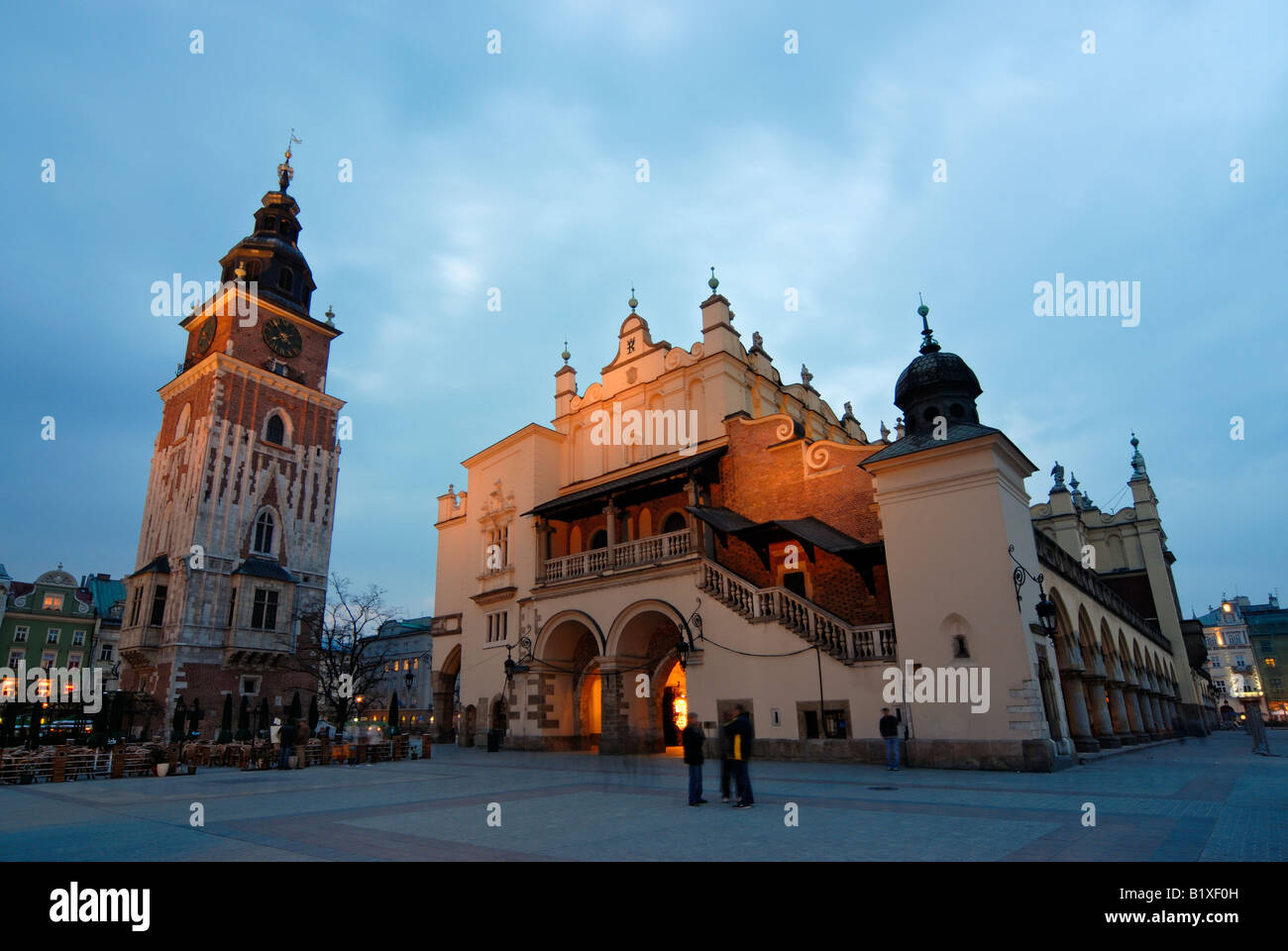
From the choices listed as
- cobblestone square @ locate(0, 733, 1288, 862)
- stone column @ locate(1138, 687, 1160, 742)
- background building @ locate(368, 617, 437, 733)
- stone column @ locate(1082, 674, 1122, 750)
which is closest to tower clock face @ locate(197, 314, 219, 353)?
cobblestone square @ locate(0, 733, 1288, 862)

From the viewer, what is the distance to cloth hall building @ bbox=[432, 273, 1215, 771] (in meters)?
16.8

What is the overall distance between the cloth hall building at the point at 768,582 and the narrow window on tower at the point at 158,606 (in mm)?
17522

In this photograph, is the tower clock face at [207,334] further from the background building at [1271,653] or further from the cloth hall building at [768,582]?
the background building at [1271,653]

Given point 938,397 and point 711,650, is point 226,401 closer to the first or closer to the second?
point 711,650

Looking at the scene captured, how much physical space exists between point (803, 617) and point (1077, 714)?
25.5 feet

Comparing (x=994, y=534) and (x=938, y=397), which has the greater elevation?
(x=938, y=397)

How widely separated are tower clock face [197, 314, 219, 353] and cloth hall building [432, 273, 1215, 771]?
2201 cm

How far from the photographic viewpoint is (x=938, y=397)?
21078mm

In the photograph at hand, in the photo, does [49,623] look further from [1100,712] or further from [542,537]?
[1100,712]

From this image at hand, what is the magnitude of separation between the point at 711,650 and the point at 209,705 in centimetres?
3133

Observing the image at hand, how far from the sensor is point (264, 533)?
43188mm

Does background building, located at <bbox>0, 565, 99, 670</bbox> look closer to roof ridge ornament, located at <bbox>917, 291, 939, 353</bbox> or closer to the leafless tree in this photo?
the leafless tree
